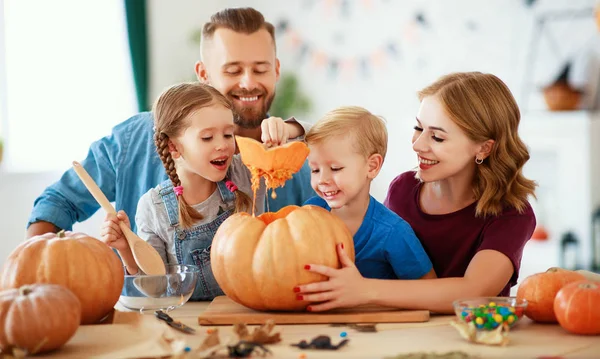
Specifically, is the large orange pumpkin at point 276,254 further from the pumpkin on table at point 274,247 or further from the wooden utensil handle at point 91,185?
the wooden utensil handle at point 91,185

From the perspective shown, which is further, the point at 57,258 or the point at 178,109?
the point at 178,109

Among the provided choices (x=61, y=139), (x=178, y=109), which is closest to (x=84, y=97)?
(x=61, y=139)

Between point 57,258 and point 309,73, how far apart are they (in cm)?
561

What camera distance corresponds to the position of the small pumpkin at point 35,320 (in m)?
1.41

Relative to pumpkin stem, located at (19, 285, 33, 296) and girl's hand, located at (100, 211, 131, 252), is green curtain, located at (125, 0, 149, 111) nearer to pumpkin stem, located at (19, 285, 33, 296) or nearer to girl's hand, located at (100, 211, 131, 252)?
girl's hand, located at (100, 211, 131, 252)

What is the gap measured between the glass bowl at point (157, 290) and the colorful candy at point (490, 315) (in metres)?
0.68

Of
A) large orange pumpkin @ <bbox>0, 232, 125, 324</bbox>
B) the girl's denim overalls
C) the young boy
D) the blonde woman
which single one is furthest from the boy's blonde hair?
large orange pumpkin @ <bbox>0, 232, 125, 324</bbox>

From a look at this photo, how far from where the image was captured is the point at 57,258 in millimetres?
1651

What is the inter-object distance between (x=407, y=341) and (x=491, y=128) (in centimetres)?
80

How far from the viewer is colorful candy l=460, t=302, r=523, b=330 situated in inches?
61.0

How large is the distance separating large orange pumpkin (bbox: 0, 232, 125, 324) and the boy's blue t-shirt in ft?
2.19

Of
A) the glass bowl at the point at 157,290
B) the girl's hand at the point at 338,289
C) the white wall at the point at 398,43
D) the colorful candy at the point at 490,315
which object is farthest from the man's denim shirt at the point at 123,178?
the white wall at the point at 398,43

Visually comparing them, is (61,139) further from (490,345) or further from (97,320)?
(490,345)

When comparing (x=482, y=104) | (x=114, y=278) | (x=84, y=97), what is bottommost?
(x=114, y=278)
